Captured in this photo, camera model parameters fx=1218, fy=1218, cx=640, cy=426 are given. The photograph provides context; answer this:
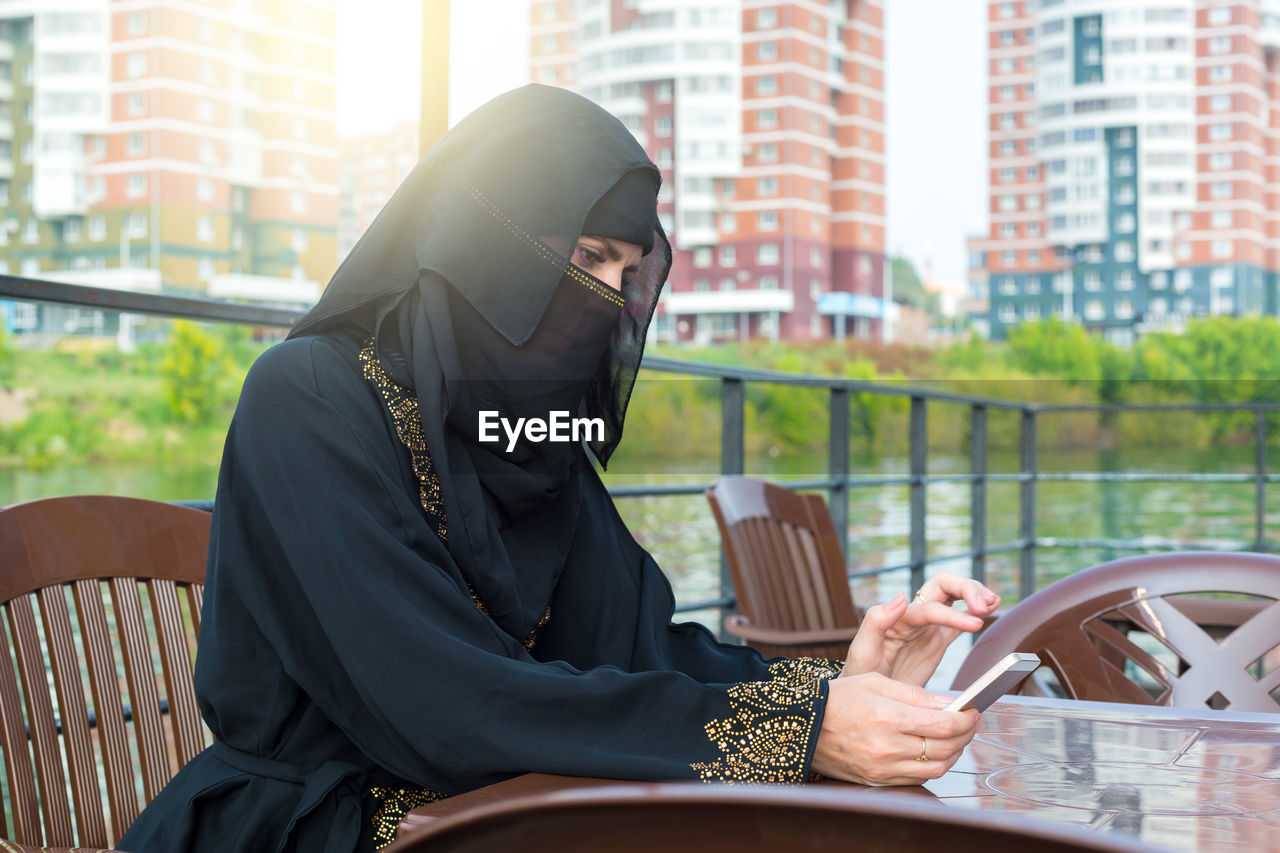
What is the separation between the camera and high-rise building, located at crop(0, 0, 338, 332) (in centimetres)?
5144

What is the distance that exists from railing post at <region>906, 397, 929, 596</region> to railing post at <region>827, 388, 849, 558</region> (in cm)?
64

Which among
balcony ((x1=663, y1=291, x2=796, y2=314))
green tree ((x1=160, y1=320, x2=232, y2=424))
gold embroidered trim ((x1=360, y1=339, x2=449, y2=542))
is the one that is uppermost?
balcony ((x1=663, y1=291, x2=796, y2=314))

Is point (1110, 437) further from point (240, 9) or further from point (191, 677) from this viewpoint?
point (240, 9)

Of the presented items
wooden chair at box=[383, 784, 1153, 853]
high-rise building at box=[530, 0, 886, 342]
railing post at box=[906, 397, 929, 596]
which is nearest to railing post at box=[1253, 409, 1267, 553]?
railing post at box=[906, 397, 929, 596]

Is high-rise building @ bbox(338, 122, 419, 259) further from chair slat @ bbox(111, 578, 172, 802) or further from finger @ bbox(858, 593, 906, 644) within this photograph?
finger @ bbox(858, 593, 906, 644)

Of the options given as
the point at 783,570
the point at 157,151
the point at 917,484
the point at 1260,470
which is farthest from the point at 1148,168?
the point at 783,570

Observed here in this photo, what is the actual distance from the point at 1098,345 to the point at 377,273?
54217mm

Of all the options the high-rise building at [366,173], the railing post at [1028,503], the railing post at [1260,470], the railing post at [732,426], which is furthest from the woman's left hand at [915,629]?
the high-rise building at [366,173]

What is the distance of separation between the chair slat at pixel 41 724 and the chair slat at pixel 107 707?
6 centimetres

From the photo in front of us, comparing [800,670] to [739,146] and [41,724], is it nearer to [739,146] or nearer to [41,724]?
[41,724]

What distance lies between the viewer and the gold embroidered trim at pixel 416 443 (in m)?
1.05

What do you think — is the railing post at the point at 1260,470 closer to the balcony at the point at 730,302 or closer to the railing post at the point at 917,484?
the railing post at the point at 917,484

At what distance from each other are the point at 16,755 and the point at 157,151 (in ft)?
185

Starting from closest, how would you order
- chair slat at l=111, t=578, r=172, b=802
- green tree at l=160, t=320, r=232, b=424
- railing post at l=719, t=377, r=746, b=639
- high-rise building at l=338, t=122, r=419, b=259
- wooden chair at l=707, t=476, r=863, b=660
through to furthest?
chair slat at l=111, t=578, r=172, b=802
wooden chair at l=707, t=476, r=863, b=660
railing post at l=719, t=377, r=746, b=639
high-rise building at l=338, t=122, r=419, b=259
green tree at l=160, t=320, r=232, b=424
